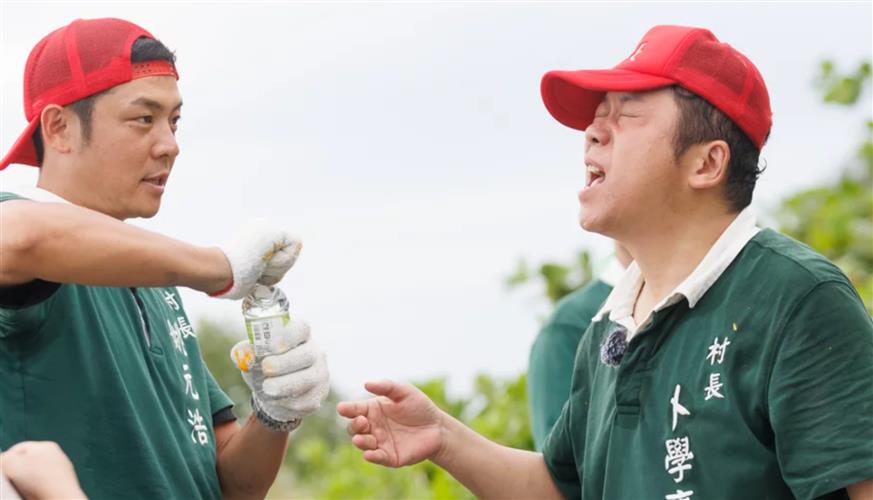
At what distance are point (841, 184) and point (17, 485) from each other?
22.1 ft

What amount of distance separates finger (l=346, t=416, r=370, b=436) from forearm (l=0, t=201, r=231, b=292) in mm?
693

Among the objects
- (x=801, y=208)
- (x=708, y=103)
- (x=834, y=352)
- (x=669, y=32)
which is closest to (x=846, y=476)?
(x=834, y=352)

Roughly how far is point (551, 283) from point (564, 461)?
3654 millimetres

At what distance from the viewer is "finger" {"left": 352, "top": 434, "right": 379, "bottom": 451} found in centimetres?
328

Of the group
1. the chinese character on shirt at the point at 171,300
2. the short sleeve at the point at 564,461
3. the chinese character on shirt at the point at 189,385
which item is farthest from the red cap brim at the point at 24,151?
the short sleeve at the point at 564,461

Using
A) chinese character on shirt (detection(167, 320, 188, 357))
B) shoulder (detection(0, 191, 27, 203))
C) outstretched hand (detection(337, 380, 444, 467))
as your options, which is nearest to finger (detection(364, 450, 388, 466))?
outstretched hand (detection(337, 380, 444, 467))

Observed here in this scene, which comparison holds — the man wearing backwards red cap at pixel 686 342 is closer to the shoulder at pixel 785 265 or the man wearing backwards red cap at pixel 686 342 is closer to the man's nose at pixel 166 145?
the shoulder at pixel 785 265

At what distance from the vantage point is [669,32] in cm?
326

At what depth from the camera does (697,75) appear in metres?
3.16

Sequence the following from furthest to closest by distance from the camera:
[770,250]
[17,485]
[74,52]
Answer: [74,52] → [770,250] → [17,485]

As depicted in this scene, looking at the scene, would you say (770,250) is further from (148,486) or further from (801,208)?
(801,208)

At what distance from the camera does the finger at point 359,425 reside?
331 centimetres

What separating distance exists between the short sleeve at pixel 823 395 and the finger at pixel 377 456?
1.02 meters

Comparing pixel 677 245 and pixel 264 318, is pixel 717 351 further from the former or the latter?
pixel 264 318
